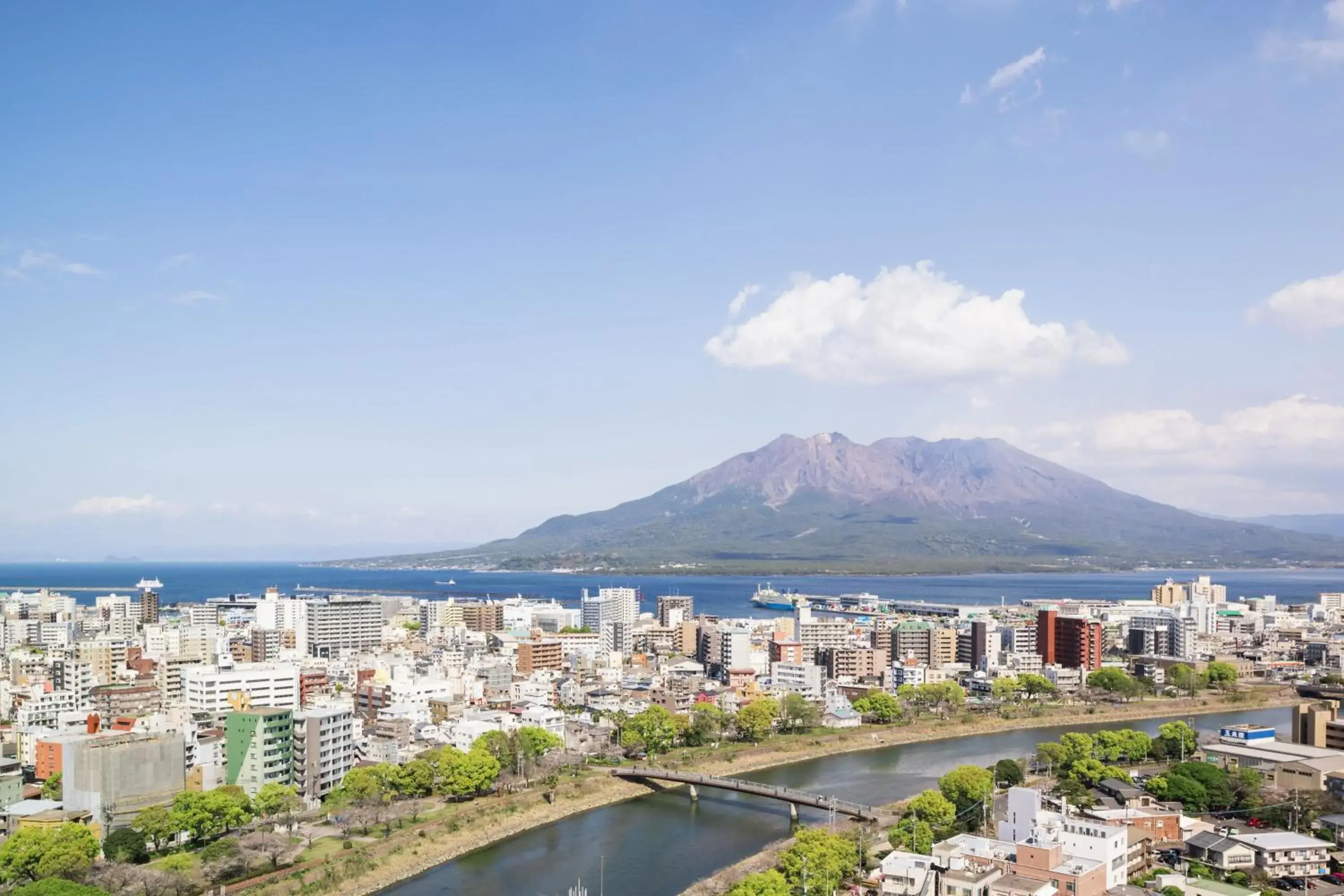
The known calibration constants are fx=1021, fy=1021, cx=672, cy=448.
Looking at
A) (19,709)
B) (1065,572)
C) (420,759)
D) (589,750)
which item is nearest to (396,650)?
(19,709)

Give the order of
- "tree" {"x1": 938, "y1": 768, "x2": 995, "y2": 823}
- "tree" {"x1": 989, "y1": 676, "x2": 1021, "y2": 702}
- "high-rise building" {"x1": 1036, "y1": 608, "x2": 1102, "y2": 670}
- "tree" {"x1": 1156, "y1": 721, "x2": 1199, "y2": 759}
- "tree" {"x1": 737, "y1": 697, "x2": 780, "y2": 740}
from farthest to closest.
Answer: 1. "high-rise building" {"x1": 1036, "y1": 608, "x2": 1102, "y2": 670}
2. "tree" {"x1": 989, "y1": 676, "x2": 1021, "y2": 702}
3. "tree" {"x1": 737, "y1": 697, "x2": 780, "y2": 740}
4. "tree" {"x1": 1156, "y1": 721, "x2": 1199, "y2": 759}
5. "tree" {"x1": 938, "y1": 768, "x2": 995, "y2": 823}

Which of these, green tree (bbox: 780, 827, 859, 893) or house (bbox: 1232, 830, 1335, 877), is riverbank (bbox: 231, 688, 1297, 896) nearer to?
green tree (bbox: 780, 827, 859, 893)

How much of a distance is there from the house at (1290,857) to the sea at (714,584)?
33426 millimetres

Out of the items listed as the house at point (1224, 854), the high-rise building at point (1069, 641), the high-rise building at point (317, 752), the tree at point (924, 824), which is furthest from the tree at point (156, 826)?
the high-rise building at point (1069, 641)

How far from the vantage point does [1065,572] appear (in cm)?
7575

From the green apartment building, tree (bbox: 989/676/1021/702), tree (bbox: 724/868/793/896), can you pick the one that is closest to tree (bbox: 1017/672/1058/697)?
tree (bbox: 989/676/1021/702)

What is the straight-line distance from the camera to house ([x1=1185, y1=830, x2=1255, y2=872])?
30.2ft

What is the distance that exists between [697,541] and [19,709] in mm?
78066

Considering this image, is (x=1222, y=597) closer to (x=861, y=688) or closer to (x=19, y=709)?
(x=861, y=688)

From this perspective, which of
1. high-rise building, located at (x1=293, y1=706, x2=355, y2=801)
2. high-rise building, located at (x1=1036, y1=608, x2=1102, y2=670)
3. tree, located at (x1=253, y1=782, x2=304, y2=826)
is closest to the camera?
tree, located at (x1=253, y1=782, x2=304, y2=826)

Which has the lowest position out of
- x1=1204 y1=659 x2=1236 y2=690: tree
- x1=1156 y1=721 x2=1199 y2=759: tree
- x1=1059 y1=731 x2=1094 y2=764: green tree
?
x1=1204 y1=659 x2=1236 y2=690: tree

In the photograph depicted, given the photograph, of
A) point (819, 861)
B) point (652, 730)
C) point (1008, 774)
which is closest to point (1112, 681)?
point (1008, 774)

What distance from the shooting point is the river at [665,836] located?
1009 cm

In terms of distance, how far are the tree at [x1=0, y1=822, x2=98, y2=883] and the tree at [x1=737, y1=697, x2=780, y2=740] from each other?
10.2 metres
